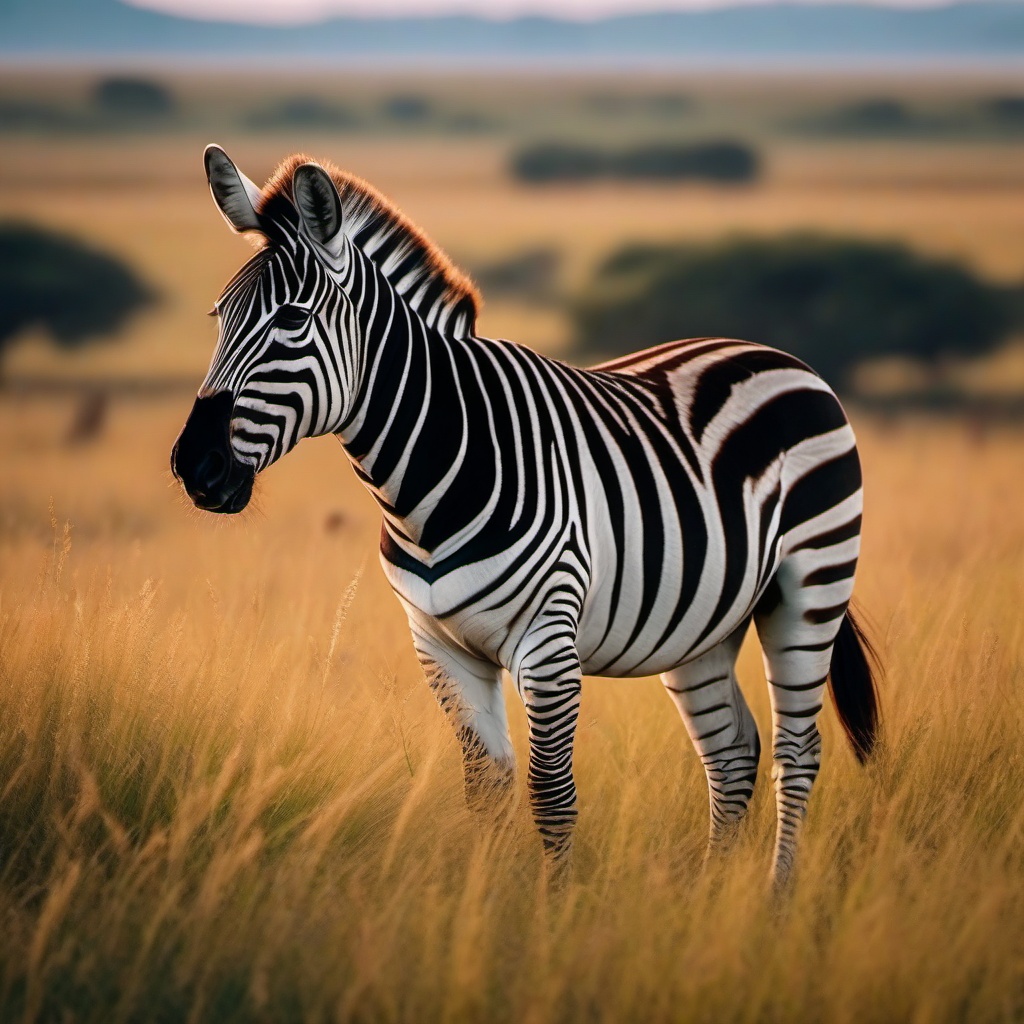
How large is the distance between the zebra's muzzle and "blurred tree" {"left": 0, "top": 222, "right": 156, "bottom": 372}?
88.0 ft

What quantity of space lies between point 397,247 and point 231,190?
0.55 metres

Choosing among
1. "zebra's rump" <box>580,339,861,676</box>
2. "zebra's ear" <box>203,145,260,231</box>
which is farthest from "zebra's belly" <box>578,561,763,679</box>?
"zebra's ear" <box>203,145,260,231</box>

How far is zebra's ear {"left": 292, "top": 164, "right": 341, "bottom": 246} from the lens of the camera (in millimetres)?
3584

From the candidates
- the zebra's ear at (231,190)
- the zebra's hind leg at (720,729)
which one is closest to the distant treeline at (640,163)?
the zebra's hind leg at (720,729)

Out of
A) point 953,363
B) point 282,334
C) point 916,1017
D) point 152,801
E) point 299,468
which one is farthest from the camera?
point 953,363

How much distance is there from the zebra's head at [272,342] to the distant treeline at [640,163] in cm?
5921

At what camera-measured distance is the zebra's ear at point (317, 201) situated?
3.58 metres

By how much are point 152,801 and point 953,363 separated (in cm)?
2555

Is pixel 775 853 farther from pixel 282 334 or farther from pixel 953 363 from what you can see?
pixel 953 363

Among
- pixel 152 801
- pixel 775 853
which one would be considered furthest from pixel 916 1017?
pixel 152 801

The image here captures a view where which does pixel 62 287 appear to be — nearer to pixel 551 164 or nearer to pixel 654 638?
pixel 654 638

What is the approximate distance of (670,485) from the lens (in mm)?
4355

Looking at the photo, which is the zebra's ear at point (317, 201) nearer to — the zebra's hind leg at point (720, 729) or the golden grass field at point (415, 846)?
the golden grass field at point (415, 846)

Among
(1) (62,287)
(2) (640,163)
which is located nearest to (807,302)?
(1) (62,287)
